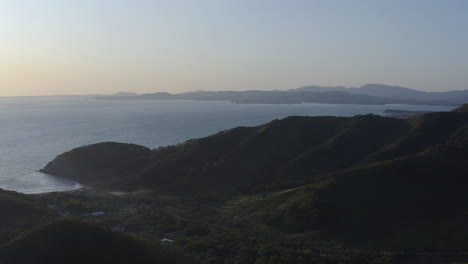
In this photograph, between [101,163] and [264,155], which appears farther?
[101,163]

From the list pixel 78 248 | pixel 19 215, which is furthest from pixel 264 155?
pixel 78 248

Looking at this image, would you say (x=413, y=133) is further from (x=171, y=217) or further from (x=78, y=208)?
(x=78, y=208)

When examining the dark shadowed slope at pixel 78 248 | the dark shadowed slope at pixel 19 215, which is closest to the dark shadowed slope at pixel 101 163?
the dark shadowed slope at pixel 19 215

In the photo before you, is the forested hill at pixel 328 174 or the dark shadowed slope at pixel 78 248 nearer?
the dark shadowed slope at pixel 78 248

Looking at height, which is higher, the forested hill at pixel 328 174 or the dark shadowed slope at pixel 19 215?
the forested hill at pixel 328 174

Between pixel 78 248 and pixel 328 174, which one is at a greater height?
pixel 328 174

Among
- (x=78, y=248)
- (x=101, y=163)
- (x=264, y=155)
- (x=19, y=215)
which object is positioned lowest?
(x=19, y=215)

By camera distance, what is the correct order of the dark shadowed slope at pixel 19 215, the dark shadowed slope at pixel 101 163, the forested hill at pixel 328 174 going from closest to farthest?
1. the forested hill at pixel 328 174
2. the dark shadowed slope at pixel 19 215
3. the dark shadowed slope at pixel 101 163

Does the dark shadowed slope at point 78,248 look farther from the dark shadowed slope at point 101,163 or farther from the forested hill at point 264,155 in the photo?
the dark shadowed slope at point 101,163

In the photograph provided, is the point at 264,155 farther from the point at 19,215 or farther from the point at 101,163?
the point at 19,215

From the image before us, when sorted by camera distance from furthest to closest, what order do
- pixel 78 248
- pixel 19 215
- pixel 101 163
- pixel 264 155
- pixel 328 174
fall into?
pixel 101 163 → pixel 264 155 → pixel 328 174 → pixel 19 215 → pixel 78 248

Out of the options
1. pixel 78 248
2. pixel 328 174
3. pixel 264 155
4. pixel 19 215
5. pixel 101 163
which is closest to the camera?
pixel 78 248

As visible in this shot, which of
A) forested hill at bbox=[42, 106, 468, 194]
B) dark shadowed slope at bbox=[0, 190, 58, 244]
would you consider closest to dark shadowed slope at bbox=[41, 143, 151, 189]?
forested hill at bbox=[42, 106, 468, 194]
